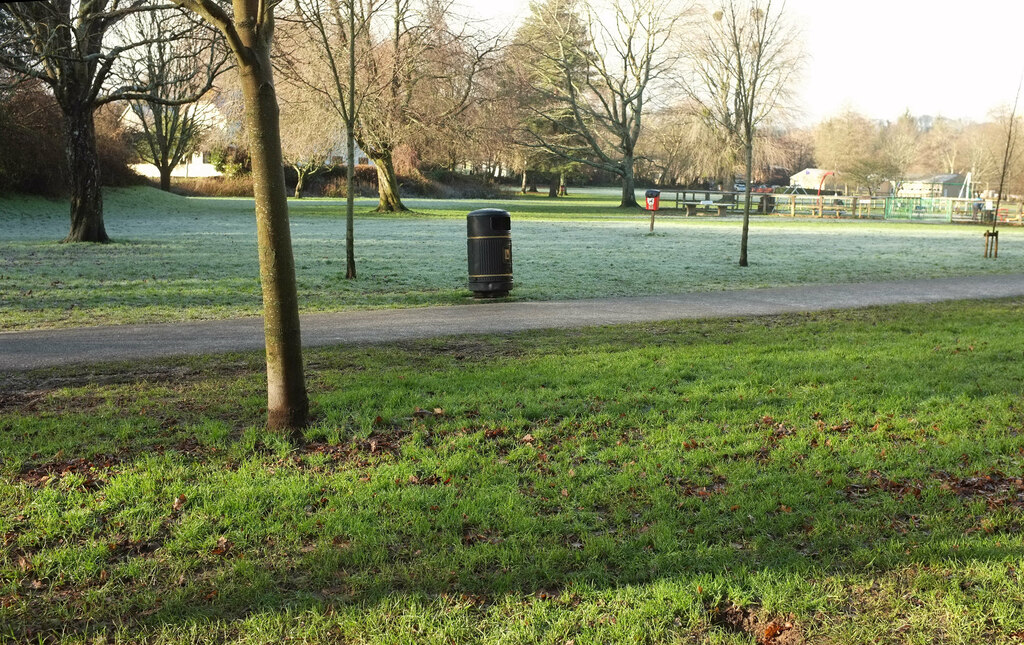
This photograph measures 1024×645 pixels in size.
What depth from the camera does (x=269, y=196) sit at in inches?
207

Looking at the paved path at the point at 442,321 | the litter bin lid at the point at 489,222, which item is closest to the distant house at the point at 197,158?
the litter bin lid at the point at 489,222

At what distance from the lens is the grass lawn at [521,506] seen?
3344mm

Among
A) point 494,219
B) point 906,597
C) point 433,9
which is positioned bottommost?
point 906,597

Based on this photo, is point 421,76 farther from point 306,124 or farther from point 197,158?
point 197,158

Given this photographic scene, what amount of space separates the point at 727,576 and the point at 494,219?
9425mm

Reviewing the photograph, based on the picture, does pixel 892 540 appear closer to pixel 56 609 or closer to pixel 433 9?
pixel 56 609

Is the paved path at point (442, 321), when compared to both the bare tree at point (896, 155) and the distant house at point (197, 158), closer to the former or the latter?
the distant house at point (197, 158)

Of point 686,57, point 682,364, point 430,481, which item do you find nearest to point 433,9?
point 686,57

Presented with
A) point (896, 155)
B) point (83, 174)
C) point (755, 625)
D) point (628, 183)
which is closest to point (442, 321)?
point (755, 625)

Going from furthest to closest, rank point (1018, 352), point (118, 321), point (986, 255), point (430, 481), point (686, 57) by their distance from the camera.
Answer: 1. point (686, 57)
2. point (986, 255)
3. point (118, 321)
4. point (1018, 352)
5. point (430, 481)

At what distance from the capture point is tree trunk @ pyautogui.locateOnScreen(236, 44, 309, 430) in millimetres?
5137

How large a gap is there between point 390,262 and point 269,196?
1300cm

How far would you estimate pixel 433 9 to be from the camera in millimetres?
33812

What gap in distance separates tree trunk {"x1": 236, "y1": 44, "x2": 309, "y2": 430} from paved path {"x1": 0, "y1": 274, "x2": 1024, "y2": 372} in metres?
3.16
